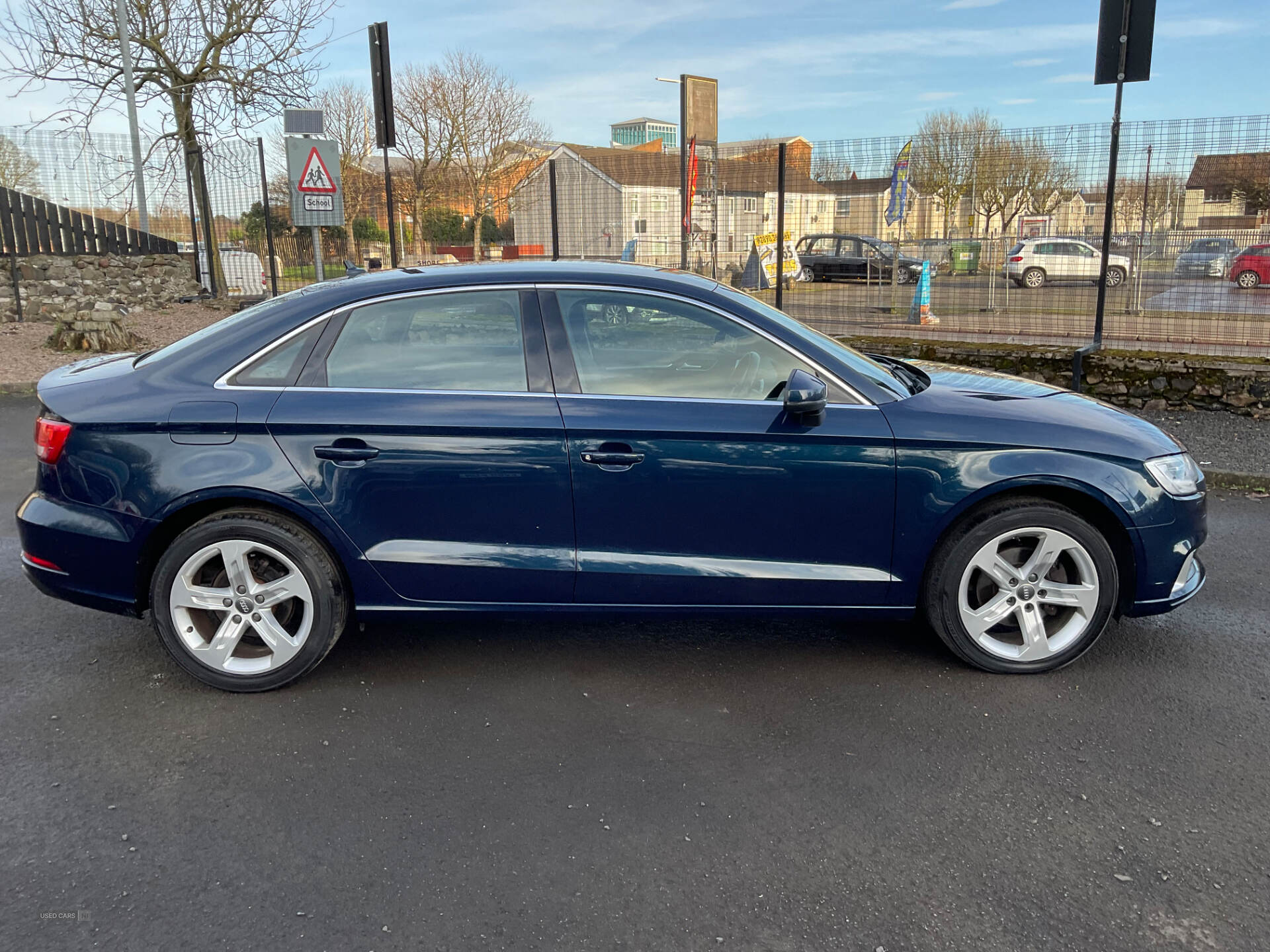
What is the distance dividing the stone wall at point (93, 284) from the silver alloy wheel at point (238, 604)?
11.9 m

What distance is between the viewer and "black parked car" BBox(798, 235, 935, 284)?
17.9 m

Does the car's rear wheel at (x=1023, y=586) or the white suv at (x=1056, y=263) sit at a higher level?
the white suv at (x=1056, y=263)

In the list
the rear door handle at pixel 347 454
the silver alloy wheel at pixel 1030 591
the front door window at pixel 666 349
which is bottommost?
the silver alloy wheel at pixel 1030 591

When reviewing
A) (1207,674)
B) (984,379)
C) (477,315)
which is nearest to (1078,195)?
(984,379)

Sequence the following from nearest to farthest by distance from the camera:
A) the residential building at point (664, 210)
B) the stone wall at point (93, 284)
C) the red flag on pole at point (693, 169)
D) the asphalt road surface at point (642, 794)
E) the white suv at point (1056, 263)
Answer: the asphalt road surface at point (642, 794)
the white suv at point (1056, 263)
the residential building at point (664, 210)
the stone wall at point (93, 284)
the red flag on pole at point (693, 169)

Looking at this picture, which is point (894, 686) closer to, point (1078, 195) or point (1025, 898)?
point (1025, 898)

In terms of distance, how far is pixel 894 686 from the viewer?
3781 millimetres

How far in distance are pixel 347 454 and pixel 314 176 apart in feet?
36.6

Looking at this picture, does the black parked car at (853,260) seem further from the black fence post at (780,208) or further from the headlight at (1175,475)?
the headlight at (1175,475)

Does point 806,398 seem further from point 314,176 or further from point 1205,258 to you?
point 314,176

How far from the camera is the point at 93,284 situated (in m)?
17.1

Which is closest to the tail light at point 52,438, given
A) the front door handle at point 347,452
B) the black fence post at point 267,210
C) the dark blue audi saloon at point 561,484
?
the dark blue audi saloon at point 561,484

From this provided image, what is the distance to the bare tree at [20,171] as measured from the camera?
17.5m

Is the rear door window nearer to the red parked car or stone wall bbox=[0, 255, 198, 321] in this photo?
the red parked car
